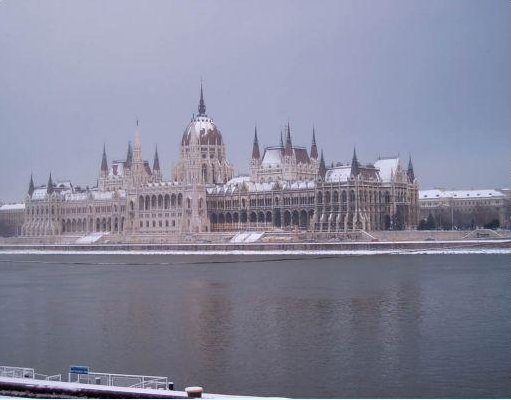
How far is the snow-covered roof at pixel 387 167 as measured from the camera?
5119cm

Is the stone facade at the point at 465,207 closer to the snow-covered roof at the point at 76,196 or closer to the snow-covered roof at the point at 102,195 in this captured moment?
the snow-covered roof at the point at 102,195

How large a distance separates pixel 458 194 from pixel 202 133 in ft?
68.7

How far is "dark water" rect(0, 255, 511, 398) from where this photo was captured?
11.1m

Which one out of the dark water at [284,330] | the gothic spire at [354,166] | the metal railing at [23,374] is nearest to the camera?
the metal railing at [23,374]

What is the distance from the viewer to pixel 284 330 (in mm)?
15180

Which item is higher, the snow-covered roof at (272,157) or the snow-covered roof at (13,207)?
the snow-covered roof at (272,157)

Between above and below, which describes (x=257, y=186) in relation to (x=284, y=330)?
above

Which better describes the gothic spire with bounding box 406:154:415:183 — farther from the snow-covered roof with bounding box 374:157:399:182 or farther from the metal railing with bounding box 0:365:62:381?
the metal railing with bounding box 0:365:62:381

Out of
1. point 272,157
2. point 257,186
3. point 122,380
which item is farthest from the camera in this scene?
point 272,157

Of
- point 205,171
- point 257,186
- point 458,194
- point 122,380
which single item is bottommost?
point 122,380

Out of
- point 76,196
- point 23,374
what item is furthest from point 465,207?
point 23,374

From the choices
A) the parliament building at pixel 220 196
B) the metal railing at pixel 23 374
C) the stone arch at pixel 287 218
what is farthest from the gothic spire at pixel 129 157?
the metal railing at pixel 23 374

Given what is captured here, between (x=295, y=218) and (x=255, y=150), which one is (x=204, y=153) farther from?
(x=295, y=218)

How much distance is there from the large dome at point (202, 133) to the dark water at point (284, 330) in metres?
34.2
